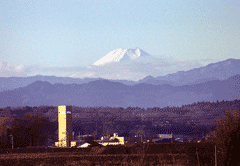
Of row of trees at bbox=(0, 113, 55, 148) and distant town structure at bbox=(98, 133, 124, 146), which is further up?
row of trees at bbox=(0, 113, 55, 148)

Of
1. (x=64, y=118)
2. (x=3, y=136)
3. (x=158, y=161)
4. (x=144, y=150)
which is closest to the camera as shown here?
(x=158, y=161)

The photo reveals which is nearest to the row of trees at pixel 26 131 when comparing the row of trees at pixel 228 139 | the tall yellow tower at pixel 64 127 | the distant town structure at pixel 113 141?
the tall yellow tower at pixel 64 127

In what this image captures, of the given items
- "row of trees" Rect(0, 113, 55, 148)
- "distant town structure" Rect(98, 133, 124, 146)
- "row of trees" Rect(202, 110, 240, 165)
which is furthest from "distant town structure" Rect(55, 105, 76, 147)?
"row of trees" Rect(202, 110, 240, 165)

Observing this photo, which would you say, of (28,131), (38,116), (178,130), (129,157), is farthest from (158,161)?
(178,130)

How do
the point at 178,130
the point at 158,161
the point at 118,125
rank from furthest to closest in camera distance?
1. the point at 118,125
2. the point at 178,130
3. the point at 158,161

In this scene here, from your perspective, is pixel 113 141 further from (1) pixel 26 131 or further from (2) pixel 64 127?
(1) pixel 26 131

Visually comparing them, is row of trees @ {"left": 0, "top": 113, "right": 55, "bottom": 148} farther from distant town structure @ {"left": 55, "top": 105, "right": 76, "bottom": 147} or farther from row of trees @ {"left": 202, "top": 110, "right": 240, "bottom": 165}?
row of trees @ {"left": 202, "top": 110, "right": 240, "bottom": 165}

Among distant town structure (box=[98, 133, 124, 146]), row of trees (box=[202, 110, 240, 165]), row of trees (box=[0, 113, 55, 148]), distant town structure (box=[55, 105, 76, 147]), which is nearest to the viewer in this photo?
row of trees (box=[202, 110, 240, 165])

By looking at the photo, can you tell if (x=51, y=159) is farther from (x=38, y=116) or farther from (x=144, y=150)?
(x=38, y=116)
